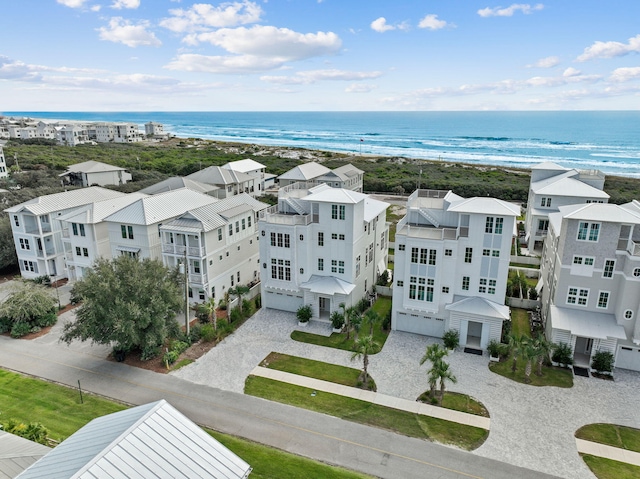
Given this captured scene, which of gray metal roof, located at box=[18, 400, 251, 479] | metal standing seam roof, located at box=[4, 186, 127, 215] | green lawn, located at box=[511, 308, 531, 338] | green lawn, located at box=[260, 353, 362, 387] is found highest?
metal standing seam roof, located at box=[4, 186, 127, 215]

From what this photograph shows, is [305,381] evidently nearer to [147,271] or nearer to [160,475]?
[147,271]

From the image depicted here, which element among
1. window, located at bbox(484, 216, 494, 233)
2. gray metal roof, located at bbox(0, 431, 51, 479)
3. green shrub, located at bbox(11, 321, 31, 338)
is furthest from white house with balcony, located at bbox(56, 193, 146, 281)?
window, located at bbox(484, 216, 494, 233)

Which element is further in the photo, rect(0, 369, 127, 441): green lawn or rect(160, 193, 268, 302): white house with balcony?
rect(160, 193, 268, 302): white house with balcony

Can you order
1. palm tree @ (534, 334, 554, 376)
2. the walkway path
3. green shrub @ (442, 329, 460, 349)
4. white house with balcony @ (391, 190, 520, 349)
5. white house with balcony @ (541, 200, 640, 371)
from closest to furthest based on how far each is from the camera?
the walkway path < palm tree @ (534, 334, 554, 376) < white house with balcony @ (541, 200, 640, 371) < white house with balcony @ (391, 190, 520, 349) < green shrub @ (442, 329, 460, 349)

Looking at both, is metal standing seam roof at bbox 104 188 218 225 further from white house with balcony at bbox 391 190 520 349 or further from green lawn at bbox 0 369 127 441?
white house with balcony at bbox 391 190 520 349

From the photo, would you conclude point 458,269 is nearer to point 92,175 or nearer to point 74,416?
point 74,416

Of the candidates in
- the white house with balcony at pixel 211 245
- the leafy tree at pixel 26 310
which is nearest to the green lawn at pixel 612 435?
the white house with balcony at pixel 211 245

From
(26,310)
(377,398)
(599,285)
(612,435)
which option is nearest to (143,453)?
(377,398)
